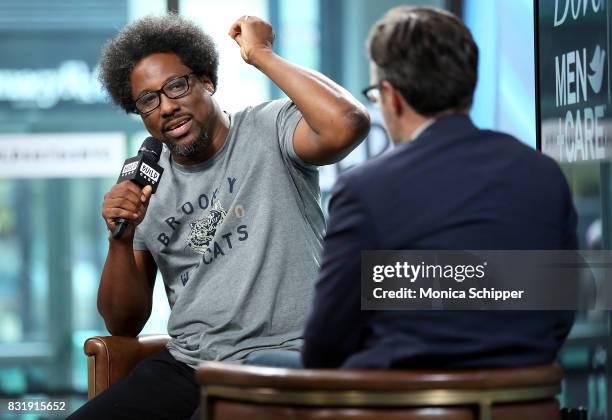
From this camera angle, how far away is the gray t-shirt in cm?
223

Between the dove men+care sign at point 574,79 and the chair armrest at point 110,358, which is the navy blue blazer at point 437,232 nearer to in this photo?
the dove men+care sign at point 574,79

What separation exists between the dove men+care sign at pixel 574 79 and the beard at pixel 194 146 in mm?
867

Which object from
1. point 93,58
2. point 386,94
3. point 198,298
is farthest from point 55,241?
point 386,94

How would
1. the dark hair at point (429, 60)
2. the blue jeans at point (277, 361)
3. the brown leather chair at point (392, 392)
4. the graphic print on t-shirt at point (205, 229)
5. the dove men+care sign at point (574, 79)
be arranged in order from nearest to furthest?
1. the brown leather chair at point (392, 392)
2. the dark hair at point (429, 60)
3. the blue jeans at point (277, 361)
4. the graphic print on t-shirt at point (205, 229)
5. the dove men+care sign at point (574, 79)

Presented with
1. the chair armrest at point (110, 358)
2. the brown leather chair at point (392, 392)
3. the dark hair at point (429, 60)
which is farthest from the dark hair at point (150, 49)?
the brown leather chair at point (392, 392)

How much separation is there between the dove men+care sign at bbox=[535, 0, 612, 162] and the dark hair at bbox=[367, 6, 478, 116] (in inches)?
36.2

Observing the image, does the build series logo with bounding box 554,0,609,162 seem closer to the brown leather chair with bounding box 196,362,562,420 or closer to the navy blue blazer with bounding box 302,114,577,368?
the navy blue blazer with bounding box 302,114,577,368

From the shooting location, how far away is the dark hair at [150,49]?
2.50 metres

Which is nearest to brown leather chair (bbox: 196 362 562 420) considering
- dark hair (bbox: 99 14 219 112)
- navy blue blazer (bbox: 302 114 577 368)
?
navy blue blazer (bbox: 302 114 577 368)

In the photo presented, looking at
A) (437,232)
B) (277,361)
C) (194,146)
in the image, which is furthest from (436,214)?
(194,146)

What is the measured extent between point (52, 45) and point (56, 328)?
1596 mm

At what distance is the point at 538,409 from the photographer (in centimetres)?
147

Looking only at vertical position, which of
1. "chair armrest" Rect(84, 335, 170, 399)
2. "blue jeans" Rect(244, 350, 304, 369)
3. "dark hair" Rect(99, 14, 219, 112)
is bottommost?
"chair armrest" Rect(84, 335, 170, 399)

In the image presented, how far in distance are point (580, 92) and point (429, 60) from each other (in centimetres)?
109
